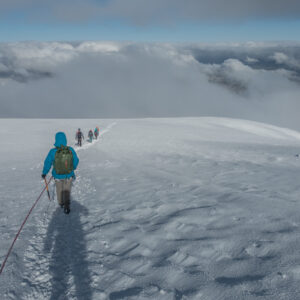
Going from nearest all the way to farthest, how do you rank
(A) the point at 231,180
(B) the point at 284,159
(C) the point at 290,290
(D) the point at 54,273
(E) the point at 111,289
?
(C) the point at 290,290 → (E) the point at 111,289 → (D) the point at 54,273 → (A) the point at 231,180 → (B) the point at 284,159

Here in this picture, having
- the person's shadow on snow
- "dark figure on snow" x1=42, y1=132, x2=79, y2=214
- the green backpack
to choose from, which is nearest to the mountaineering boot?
"dark figure on snow" x1=42, y1=132, x2=79, y2=214

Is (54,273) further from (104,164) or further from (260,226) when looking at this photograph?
(104,164)

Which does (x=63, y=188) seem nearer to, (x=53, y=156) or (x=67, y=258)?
(x=53, y=156)

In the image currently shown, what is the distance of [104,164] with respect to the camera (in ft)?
44.1

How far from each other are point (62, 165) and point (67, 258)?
2607 millimetres

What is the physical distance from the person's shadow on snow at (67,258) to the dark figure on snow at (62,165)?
1.84 feet

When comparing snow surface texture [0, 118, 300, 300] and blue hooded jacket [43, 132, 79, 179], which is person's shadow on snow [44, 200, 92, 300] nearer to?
snow surface texture [0, 118, 300, 300]

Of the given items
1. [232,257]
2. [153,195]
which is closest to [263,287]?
[232,257]

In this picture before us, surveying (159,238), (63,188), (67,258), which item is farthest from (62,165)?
(159,238)

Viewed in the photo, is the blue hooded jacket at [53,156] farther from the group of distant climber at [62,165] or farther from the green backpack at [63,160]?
the green backpack at [63,160]

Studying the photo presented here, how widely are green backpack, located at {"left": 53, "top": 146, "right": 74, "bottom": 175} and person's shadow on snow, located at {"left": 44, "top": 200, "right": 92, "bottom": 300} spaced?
1267 mm

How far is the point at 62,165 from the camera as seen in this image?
21.6 feet

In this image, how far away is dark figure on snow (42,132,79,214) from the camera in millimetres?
6539

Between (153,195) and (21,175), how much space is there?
677cm
